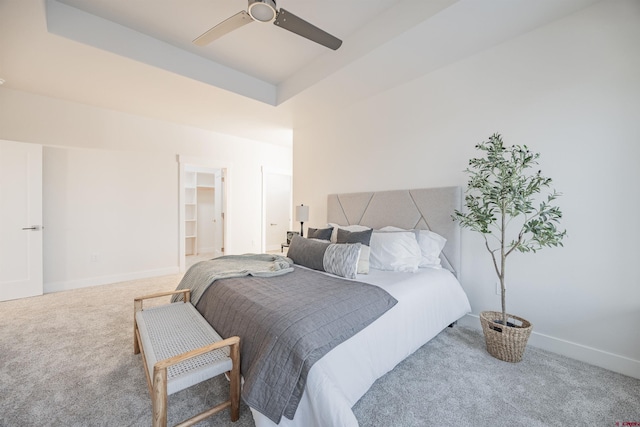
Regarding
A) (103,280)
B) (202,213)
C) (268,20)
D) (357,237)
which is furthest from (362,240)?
(202,213)

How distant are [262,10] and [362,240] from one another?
214 cm

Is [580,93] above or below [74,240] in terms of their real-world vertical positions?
above

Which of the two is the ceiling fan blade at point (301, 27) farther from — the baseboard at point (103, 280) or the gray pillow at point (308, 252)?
the baseboard at point (103, 280)

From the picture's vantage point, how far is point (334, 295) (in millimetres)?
1745

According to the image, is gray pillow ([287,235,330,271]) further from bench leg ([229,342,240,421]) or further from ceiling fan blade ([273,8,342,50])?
ceiling fan blade ([273,8,342,50])

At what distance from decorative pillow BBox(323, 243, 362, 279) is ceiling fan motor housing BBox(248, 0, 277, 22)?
196cm

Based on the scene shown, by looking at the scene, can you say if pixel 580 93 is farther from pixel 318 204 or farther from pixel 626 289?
pixel 318 204

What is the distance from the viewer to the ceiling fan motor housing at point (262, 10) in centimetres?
175

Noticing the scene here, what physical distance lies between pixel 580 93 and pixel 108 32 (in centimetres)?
437

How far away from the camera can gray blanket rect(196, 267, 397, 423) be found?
123 centimetres

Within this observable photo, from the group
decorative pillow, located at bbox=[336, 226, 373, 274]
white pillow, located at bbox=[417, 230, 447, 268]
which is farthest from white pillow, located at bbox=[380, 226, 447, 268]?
decorative pillow, located at bbox=[336, 226, 373, 274]

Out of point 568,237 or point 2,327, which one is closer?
point 568,237

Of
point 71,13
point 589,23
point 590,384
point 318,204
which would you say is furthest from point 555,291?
point 71,13

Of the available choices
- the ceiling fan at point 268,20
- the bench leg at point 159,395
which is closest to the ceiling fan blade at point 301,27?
the ceiling fan at point 268,20
